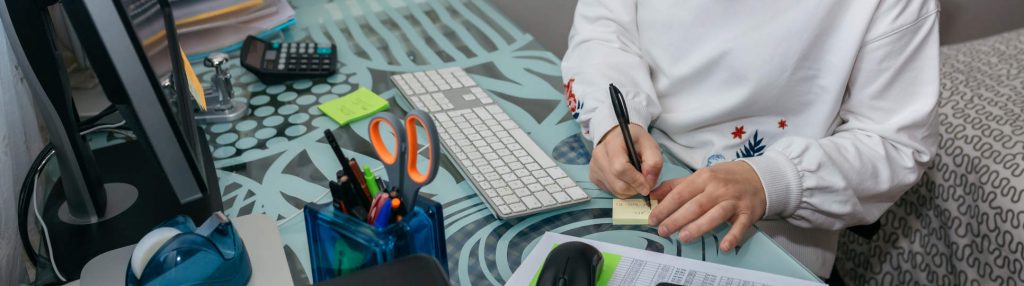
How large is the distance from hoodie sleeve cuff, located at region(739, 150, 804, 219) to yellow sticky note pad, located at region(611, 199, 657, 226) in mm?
117

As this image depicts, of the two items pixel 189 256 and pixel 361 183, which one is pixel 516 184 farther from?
pixel 189 256

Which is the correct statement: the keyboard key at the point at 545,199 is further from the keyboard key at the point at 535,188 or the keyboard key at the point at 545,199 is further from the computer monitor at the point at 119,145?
the computer monitor at the point at 119,145

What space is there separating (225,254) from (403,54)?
620 millimetres

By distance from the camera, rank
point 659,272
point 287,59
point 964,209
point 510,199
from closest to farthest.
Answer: point 659,272, point 510,199, point 287,59, point 964,209

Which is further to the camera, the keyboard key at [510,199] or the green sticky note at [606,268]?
the keyboard key at [510,199]

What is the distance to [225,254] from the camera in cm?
61

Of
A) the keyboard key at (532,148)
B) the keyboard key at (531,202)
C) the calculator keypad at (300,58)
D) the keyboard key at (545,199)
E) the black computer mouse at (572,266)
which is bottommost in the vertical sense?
the keyboard key at (532,148)

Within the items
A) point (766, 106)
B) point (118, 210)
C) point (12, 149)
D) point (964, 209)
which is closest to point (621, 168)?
point (766, 106)

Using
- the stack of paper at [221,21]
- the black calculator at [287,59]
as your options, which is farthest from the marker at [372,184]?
the stack of paper at [221,21]

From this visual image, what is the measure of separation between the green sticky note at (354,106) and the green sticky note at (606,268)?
38 cm

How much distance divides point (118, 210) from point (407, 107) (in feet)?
1.17

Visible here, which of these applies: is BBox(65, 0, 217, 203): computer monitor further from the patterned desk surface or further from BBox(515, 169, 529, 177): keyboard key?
BBox(515, 169, 529, 177): keyboard key

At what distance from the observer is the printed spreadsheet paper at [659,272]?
26.2 inches

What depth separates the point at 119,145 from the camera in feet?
2.98
